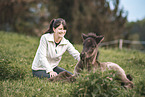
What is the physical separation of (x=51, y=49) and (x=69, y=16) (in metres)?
13.3

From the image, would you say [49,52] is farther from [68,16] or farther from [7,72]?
[68,16]

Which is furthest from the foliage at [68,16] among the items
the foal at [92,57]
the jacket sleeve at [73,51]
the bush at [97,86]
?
the bush at [97,86]

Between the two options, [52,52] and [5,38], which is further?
[5,38]

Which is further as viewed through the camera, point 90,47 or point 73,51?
point 73,51

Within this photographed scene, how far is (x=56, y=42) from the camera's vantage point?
466 centimetres

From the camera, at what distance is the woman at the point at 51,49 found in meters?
4.39

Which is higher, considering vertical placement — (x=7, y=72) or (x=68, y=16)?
(x=68, y=16)

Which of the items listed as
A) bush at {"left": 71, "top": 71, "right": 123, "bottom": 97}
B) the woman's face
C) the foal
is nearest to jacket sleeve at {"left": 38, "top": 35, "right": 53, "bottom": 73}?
the woman's face

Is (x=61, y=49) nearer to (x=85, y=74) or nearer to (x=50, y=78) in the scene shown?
(x=50, y=78)

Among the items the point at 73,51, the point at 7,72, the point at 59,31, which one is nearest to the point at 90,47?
the point at 59,31

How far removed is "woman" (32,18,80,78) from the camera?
14.4 feet

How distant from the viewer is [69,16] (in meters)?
17.5

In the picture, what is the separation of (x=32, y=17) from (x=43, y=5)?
180 cm

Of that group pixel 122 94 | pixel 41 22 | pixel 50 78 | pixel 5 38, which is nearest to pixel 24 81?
pixel 50 78
